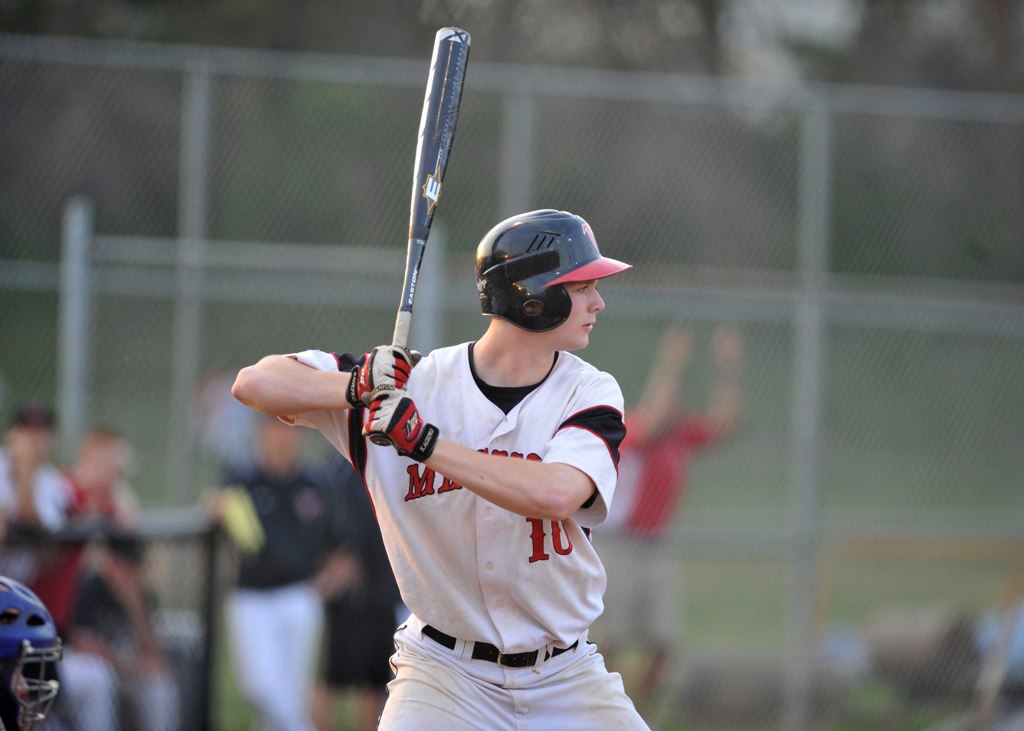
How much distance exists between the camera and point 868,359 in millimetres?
9195

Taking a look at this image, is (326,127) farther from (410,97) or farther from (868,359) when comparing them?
(868,359)

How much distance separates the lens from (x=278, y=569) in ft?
23.4

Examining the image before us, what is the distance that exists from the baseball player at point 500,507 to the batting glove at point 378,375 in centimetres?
10

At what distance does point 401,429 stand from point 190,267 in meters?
4.47

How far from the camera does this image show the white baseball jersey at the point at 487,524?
3418mm

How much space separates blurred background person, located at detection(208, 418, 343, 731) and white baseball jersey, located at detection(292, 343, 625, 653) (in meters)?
3.45

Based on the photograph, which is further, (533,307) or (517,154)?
(517,154)

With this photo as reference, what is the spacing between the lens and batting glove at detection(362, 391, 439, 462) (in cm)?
302

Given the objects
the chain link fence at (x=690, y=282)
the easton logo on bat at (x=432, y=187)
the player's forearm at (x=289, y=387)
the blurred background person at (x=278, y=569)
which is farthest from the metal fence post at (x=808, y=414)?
the player's forearm at (x=289, y=387)

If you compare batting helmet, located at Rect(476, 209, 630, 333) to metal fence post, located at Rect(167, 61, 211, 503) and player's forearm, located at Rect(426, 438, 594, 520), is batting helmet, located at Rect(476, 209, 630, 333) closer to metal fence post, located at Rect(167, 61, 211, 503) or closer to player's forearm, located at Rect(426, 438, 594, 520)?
player's forearm, located at Rect(426, 438, 594, 520)

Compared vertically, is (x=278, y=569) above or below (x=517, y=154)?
below

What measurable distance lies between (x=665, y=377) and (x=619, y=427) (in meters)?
4.52

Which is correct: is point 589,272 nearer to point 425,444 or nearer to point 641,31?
point 425,444

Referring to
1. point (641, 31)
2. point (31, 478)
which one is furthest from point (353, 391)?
point (641, 31)
